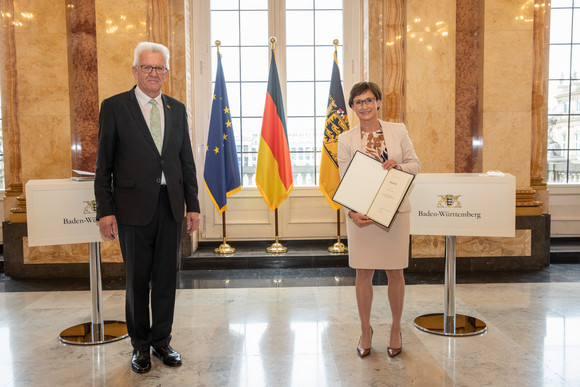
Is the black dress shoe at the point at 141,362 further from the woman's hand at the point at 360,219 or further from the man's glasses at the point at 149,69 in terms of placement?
the man's glasses at the point at 149,69

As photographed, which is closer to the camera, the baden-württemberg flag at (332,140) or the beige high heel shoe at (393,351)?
the beige high heel shoe at (393,351)

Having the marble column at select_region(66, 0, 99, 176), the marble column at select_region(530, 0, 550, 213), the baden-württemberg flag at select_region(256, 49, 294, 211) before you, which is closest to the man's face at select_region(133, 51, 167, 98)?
the marble column at select_region(66, 0, 99, 176)

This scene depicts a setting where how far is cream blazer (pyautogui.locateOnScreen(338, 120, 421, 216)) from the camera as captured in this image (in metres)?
2.83

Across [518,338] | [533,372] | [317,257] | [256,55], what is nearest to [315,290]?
[317,257]

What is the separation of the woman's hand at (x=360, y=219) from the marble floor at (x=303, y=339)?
2.71 ft

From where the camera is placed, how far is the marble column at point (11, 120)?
5.02 metres

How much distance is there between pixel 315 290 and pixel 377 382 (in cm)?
188

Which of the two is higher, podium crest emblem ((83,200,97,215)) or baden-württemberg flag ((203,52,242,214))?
baden-württemberg flag ((203,52,242,214))

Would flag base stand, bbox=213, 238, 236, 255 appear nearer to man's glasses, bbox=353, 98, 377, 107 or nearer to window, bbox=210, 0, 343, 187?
window, bbox=210, 0, 343, 187

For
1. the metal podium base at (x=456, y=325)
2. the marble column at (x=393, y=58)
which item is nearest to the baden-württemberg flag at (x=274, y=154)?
the marble column at (x=393, y=58)

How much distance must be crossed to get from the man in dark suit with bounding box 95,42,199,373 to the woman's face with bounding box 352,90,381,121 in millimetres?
1042

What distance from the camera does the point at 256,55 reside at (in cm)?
611

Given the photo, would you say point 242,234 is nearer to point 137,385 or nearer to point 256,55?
point 256,55

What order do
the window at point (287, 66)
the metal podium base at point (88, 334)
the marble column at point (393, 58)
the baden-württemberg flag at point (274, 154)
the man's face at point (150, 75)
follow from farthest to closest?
the window at point (287, 66)
the baden-württemberg flag at point (274, 154)
the marble column at point (393, 58)
the metal podium base at point (88, 334)
the man's face at point (150, 75)
